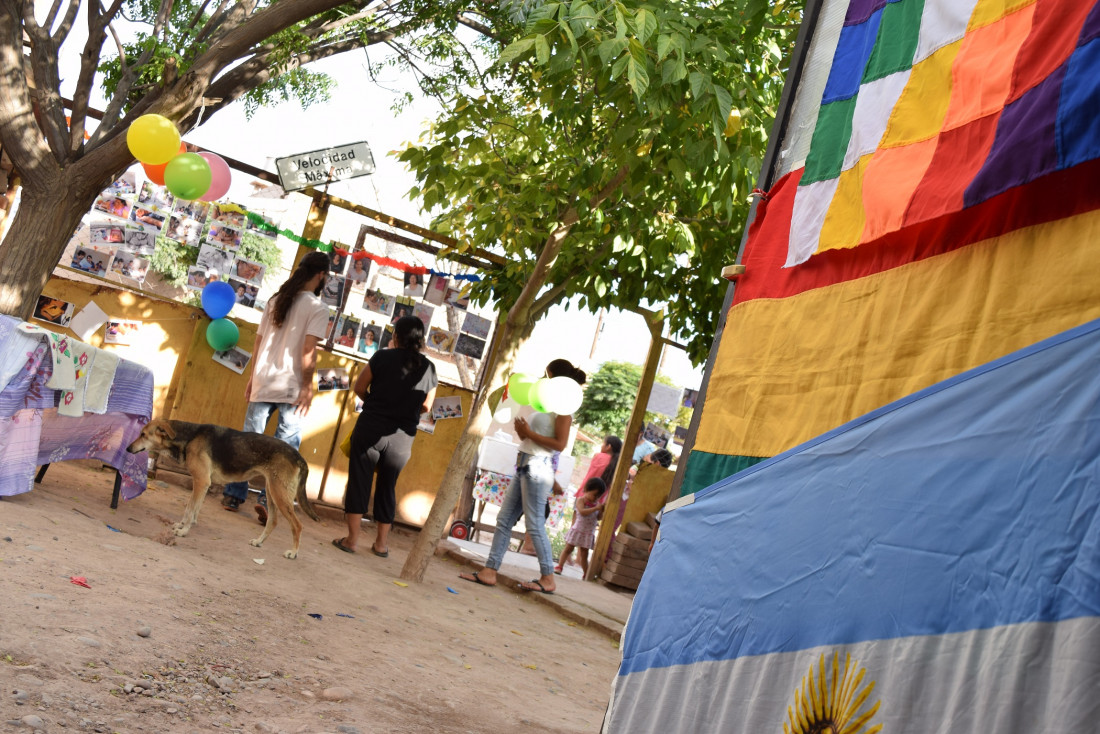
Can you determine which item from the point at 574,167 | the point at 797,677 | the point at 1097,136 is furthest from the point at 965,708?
the point at 574,167

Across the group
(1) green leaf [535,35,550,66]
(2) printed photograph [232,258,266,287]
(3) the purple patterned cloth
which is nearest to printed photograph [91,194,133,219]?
(2) printed photograph [232,258,266,287]

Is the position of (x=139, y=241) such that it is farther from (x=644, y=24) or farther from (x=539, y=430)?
(x=644, y=24)

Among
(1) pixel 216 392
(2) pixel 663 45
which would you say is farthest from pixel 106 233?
(2) pixel 663 45

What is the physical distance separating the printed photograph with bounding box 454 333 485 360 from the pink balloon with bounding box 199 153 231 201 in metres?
2.61

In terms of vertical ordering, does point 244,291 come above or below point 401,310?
below

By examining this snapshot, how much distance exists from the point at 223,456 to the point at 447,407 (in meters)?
3.45

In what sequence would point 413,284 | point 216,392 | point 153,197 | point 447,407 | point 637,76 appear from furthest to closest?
point 447,407 < point 413,284 < point 216,392 < point 153,197 < point 637,76

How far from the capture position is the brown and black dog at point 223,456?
5668 millimetres

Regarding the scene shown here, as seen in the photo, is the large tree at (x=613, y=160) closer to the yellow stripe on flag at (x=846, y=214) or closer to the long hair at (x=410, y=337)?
Answer: the long hair at (x=410, y=337)

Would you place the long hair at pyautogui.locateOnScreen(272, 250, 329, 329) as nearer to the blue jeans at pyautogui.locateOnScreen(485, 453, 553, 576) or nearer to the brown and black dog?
the brown and black dog

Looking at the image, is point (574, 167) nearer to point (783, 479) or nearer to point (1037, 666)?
point (783, 479)

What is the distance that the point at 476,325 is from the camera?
9023mm

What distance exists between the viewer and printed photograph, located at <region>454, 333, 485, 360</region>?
8.94m

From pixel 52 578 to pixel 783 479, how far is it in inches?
122
